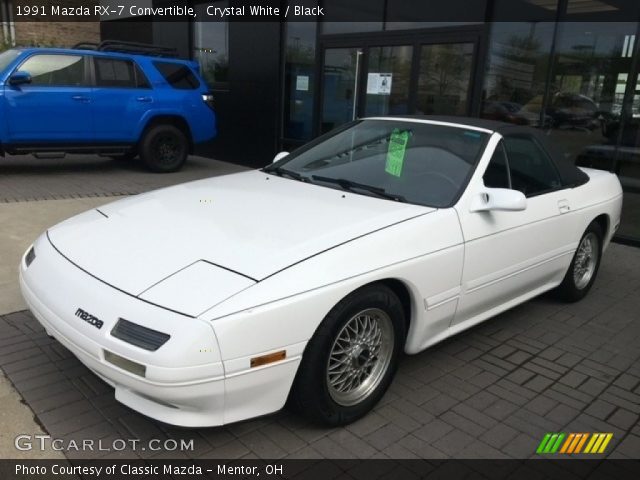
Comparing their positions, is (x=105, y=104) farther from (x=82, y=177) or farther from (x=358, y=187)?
(x=358, y=187)

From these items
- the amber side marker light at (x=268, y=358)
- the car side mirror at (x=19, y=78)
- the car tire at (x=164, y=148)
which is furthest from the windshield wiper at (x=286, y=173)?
the car tire at (x=164, y=148)

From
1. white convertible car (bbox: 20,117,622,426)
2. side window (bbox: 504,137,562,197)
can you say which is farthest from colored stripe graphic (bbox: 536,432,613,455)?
side window (bbox: 504,137,562,197)

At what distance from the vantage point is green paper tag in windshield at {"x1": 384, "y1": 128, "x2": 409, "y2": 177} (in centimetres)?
366

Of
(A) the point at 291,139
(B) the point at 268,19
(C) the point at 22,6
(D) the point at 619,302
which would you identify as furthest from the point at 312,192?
(C) the point at 22,6

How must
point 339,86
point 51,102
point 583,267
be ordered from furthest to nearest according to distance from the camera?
point 339,86
point 51,102
point 583,267

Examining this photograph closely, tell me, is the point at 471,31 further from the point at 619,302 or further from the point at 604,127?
the point at 619,302

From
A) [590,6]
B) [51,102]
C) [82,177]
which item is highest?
[590,6]

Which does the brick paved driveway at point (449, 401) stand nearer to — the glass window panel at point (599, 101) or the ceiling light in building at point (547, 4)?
the glass window panel at point (599, 101)

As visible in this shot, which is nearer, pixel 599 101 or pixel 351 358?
pixel 351 358

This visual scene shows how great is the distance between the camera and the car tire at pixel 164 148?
9892 millimetres

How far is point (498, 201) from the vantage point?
10.8 ft

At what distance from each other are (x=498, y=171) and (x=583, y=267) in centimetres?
172

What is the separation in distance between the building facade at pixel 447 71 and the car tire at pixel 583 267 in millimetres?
2626

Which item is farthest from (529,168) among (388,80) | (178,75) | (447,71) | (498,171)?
(178,75)
